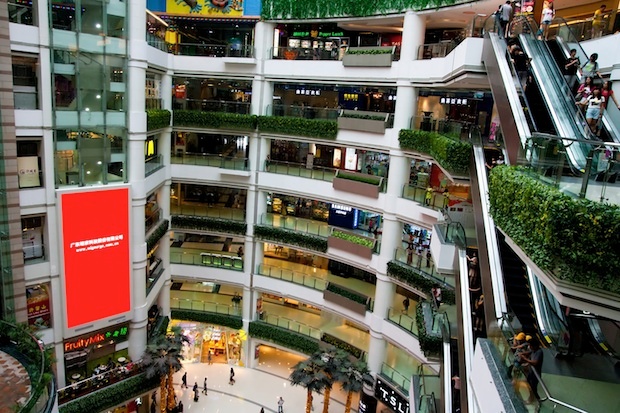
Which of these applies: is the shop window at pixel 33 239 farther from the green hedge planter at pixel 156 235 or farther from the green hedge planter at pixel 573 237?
the green hedge planter at pixel 573 237

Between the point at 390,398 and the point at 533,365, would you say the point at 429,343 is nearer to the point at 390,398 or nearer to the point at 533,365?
the point at 390,398

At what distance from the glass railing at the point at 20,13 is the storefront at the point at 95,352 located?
11340 mm

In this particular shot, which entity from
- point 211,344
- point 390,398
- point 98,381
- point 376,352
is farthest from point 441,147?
point 211,344

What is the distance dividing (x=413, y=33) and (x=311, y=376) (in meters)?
15.0

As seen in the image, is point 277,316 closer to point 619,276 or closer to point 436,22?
point 436,22

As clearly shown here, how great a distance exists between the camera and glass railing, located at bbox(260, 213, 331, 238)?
2427 cm

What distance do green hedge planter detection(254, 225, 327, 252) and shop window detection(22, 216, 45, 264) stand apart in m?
10.3

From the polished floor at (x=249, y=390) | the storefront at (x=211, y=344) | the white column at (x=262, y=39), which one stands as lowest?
the polished floor at (x=249, y=390)

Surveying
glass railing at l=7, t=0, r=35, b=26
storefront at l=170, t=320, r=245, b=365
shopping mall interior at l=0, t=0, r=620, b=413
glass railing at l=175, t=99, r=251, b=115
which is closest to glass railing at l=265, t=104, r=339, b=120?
shopping mall interior at l=0, t=0, r=620, b=413

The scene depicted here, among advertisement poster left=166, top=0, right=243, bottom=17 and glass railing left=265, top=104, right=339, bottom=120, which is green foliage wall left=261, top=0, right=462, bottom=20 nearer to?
advertisement poster left=166, top=0, right=243, bottom=17

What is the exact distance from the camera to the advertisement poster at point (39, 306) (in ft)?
56.3

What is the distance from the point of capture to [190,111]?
24.0 metres

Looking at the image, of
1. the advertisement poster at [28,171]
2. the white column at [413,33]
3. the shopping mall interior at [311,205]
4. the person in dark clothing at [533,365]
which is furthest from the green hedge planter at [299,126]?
the person in dark clothing at [533,365]

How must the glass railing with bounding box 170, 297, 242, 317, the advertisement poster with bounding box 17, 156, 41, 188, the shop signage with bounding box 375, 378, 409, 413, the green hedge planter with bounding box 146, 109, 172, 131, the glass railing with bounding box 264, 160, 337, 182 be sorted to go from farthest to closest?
the glass railing with bounding box 170, 297, 242, 317, the glass railing with bounding box 264, 160, 337, 182, the shop signage with bounding box 375, 378, 409, 413, the green hedge planter with bounding box 146, 109, 172, 131, the advertisement poster with bounding box 17, 156, 41, 188
